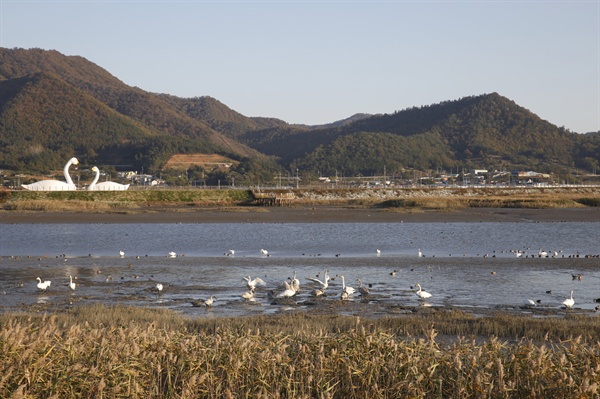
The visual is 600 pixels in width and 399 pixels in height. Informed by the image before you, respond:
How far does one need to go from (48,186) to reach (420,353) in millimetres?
74731

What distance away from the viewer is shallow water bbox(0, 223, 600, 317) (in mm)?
21031

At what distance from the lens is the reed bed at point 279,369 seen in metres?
8.70

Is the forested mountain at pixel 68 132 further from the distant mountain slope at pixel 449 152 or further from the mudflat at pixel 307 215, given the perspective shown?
the mudflat at pixel 307 215

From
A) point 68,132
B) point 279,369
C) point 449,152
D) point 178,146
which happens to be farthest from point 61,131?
point 279,369

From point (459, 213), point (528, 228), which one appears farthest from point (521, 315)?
point (459, 213)

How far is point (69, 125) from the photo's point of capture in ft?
575

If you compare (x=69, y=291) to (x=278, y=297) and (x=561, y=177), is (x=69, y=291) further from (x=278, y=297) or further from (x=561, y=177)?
(x=561, y=177)

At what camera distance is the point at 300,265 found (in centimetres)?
3059

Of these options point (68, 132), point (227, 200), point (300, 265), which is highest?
point (68, 132)

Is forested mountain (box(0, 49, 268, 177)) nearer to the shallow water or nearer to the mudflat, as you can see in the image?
the mudflat

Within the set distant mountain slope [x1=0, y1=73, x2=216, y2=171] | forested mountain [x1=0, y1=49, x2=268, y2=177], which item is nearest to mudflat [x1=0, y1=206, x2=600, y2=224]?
distant mountain slope [x1=0, y1=73, x2=216, y2=171]

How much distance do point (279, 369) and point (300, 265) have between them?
21.5 m

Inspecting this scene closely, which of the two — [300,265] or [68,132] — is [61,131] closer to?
[68,132]

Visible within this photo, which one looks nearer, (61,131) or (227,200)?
(227,200)
